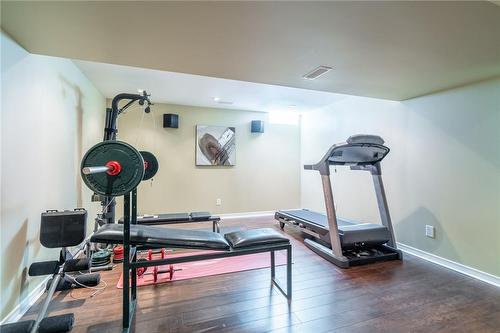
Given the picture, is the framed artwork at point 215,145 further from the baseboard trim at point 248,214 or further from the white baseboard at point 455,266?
the white baseboard at point 455,266

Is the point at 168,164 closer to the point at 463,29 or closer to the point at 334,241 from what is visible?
the point at 334,241

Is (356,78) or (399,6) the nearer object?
(399,6)

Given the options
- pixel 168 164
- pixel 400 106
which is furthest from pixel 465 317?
pixel 168 164

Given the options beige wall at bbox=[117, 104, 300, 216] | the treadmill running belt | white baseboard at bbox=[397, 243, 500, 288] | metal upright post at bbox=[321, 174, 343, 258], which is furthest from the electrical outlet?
beige wall at bbox=[117, 104, 300, 216]

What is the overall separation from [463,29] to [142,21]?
2.09 m

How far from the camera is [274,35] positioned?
66.3 inches

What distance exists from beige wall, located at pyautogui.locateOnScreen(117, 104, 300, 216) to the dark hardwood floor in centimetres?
238

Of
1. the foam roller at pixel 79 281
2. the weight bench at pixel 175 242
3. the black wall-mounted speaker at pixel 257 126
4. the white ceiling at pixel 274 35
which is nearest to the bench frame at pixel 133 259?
the weight bench at pixel 175 242

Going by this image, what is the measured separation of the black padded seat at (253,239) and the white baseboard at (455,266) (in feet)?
6.74

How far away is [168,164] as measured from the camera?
480cm

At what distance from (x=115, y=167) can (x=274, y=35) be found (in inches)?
54.2

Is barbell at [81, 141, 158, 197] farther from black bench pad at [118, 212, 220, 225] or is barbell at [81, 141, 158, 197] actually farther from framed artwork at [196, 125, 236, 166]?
framed artwork at [196, 125, 236, 166]

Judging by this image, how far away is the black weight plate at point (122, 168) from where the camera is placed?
1.48m

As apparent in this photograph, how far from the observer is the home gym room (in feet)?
4.99
